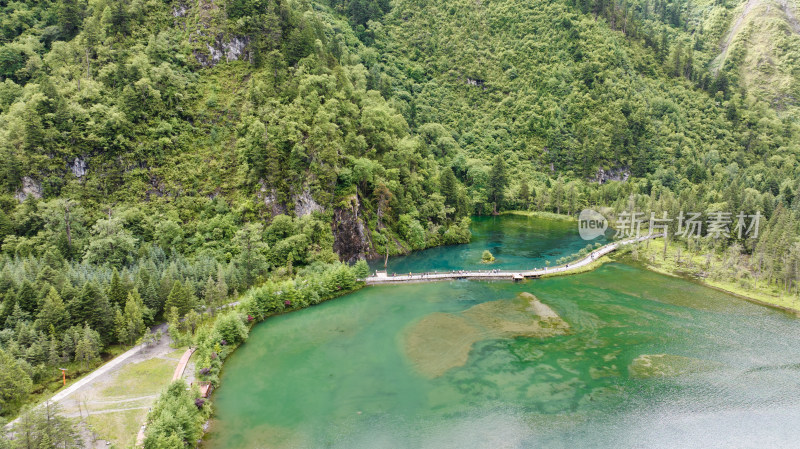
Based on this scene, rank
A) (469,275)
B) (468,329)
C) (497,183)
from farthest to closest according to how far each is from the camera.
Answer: (497,183) < (469,275) < (468,329)

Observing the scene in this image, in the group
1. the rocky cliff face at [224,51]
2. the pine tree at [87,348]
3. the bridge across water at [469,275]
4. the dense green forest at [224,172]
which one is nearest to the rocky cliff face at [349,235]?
the dense green forest at [224,172]

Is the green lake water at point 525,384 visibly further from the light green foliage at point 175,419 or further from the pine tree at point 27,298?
the pine tree at point 27,298

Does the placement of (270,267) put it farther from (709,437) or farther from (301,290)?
(709,437)

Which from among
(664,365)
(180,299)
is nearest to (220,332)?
(180,299)

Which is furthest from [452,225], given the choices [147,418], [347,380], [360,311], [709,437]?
[147,418]

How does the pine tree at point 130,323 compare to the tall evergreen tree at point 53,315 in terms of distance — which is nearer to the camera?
the tall evergreen tree at point 53,315

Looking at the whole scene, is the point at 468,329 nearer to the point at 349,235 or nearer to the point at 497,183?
the point at 349,235

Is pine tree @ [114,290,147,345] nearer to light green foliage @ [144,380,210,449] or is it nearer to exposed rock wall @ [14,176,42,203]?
light green foliage @ [144,380,210,449]
